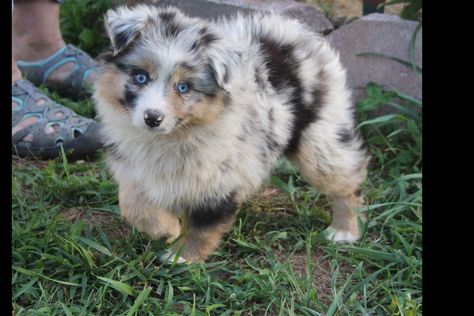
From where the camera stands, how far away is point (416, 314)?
3006mm

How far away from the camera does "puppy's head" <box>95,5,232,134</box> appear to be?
2.92 metres

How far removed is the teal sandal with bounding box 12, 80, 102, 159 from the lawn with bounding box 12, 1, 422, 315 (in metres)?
0.09

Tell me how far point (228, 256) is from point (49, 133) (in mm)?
1574

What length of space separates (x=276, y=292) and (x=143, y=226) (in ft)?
2.31

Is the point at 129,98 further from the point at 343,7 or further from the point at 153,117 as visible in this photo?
the point at 343,7

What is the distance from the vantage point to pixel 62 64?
5051 millimetres

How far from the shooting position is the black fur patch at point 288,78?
344 centimetres

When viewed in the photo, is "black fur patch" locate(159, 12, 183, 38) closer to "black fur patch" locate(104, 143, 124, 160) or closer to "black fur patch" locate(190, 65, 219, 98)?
"black fur patch" locate(190, 65, 219, 98)

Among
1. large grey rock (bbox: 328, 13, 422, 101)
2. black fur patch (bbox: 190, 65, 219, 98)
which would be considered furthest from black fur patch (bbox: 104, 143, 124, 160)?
large grey rock (bbox: 328, 13, 422, 101)

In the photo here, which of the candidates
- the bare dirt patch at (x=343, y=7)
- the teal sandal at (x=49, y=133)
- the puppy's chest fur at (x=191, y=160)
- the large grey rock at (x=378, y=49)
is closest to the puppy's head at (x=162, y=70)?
the puppy's chest fur at (x=191, y=160)

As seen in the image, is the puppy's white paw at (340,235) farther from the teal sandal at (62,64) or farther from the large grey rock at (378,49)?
the teal sandal at (62,64)

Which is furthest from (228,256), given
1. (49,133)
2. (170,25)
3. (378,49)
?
(378,49)

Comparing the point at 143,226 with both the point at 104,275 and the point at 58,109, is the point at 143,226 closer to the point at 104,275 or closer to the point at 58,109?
the point at 104,275

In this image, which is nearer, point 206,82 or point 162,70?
point 162,70
